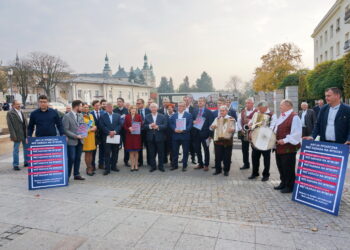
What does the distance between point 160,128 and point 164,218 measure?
12.1 feet

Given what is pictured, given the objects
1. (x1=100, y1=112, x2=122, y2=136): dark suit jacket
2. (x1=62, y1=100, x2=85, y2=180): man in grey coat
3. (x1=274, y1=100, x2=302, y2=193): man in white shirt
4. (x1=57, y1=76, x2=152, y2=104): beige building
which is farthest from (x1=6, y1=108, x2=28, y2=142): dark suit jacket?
(x1=57, y1=76, x2=152, y2=104): beige building

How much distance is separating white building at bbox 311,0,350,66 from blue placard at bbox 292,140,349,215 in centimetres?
3300

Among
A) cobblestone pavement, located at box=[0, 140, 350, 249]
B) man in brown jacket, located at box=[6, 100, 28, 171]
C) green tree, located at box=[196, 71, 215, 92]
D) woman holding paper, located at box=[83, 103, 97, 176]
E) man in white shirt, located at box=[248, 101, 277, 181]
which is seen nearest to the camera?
cobblestone pavement, located at box=[0, 140, 350, 249]

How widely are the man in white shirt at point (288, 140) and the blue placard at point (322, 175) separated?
0.38 meters

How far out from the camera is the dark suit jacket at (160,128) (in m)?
7.56

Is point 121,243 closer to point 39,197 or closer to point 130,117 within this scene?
point 39,197

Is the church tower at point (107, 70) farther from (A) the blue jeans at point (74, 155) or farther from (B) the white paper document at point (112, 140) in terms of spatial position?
(A) the blue jeans at point (74, 155)

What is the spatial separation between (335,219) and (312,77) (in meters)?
25.3

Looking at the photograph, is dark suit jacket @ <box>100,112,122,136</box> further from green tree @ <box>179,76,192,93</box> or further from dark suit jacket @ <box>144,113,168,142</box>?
green tree @ <box>179,76,192,93</box>

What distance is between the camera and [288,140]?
203 inches

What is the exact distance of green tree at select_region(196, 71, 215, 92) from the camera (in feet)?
384

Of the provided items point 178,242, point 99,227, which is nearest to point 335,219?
point 178,242

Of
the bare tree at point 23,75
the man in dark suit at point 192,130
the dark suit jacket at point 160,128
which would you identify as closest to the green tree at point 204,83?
the bare tree at point 23,75

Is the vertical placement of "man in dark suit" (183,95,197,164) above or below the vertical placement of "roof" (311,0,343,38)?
below
